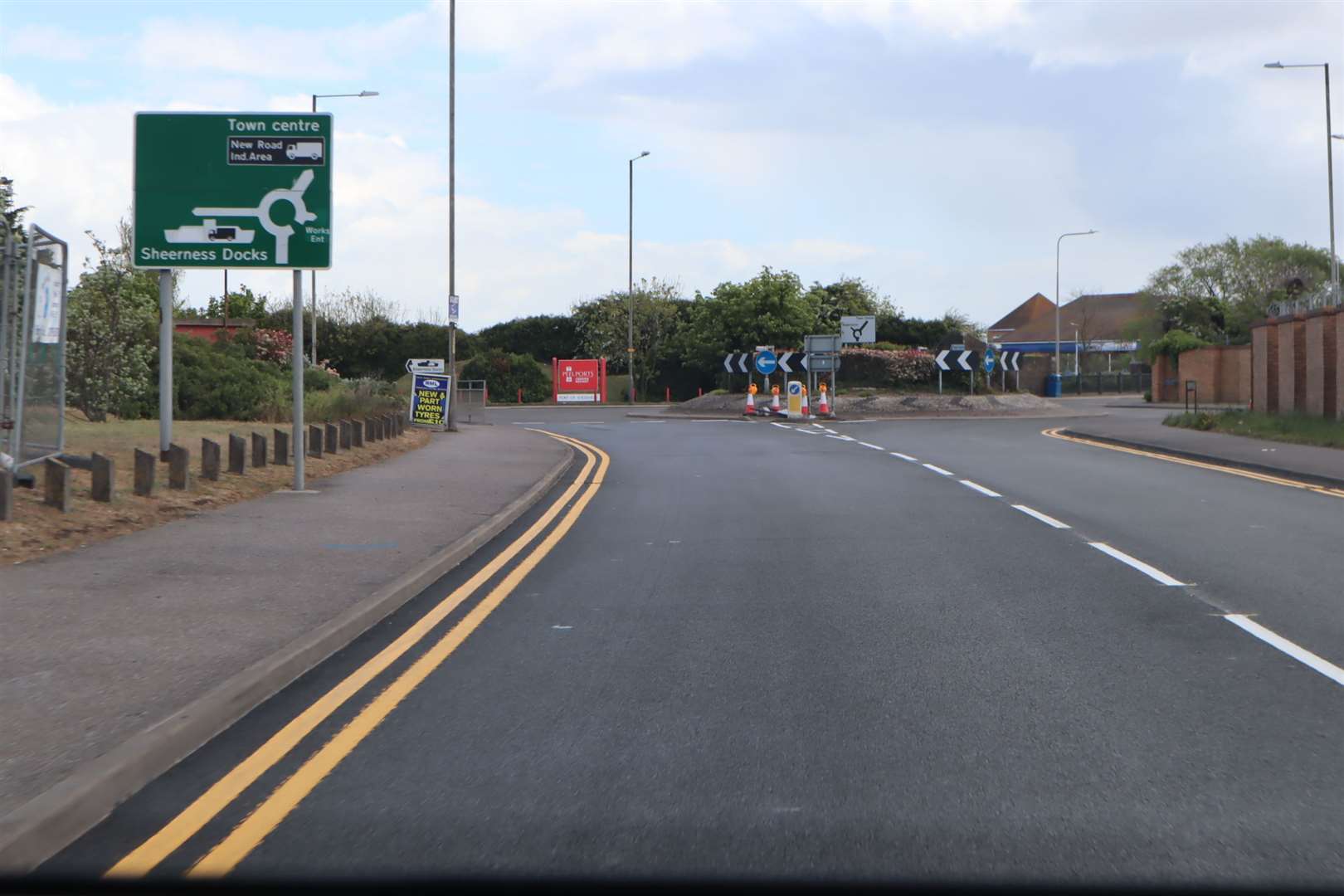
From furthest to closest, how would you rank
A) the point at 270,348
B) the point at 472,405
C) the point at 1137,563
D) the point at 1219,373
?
the point at 1219,373
the point at 472,405
the point at 270,348
the point at 1137,563

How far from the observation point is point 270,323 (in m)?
65.8

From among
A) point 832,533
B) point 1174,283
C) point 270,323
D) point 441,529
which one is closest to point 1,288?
point 441,529

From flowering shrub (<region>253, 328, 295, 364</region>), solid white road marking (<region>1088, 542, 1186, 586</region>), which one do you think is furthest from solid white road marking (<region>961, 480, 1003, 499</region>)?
flowering shrub (<region>253, 328, 295, 364</region>)

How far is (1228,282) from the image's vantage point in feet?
232

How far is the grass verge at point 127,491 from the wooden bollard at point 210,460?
0.10 m

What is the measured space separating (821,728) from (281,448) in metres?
12.7

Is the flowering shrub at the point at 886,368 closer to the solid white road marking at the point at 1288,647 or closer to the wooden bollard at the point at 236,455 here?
the wooden bollard at the point at 236,455

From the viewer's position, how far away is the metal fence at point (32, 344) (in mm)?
12320

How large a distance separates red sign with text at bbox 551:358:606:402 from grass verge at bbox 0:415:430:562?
39.8m

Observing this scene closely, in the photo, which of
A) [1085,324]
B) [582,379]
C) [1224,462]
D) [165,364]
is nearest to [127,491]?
[165,364]

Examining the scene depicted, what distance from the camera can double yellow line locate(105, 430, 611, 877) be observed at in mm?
4262

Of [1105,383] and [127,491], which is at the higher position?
[1105,383]

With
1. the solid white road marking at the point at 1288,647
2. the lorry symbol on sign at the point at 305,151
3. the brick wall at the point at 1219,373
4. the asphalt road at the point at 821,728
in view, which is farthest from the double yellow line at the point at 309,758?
the brick wall at the point at 1219,373

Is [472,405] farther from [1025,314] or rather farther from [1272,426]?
[1025,314]
